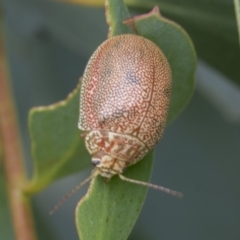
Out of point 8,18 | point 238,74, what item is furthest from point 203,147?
point 8,18

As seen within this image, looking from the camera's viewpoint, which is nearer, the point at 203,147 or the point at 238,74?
the point at 238,74

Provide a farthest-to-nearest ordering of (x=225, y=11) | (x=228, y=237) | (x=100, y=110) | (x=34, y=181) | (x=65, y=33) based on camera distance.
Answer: (x=65, y=33)
(x=228, y=237)
(x=34, y=181)
(x=225, y=11)
(x=100, y=110)

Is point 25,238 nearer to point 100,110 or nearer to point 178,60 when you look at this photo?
point 100,110

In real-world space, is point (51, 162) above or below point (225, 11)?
below

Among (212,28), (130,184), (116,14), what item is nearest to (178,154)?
(212,28)

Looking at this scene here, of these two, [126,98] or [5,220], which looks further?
[5,220]

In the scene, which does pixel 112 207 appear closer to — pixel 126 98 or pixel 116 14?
pixel 126 98

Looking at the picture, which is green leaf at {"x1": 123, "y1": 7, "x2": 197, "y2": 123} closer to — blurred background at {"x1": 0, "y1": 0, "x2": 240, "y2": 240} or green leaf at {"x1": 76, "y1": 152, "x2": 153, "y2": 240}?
green leaf at {"x1": 76, "y1": 152, "x2": 153, "y2": 240}
